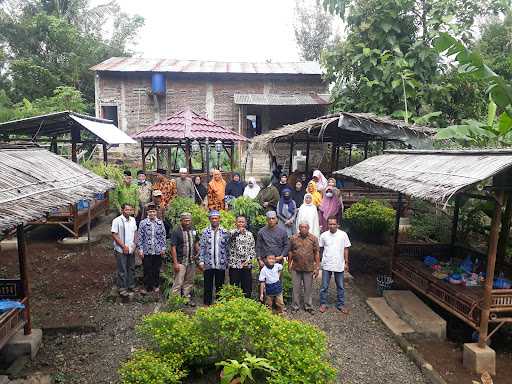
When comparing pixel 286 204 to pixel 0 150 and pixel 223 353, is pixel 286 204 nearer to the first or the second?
pixel 223 353

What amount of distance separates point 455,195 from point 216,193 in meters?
5.29

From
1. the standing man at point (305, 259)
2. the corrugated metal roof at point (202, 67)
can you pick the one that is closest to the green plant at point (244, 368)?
the standing man at point (305, 259)

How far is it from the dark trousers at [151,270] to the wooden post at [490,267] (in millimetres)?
5438

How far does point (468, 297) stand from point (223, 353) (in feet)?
12.6

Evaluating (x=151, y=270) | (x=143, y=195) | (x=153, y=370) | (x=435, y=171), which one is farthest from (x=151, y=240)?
(x=435, y=171)

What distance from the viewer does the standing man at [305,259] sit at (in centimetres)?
688

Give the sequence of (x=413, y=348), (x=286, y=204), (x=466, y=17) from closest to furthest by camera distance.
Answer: (x=413, y=348), (x=286, y=204), (x=466, y=17)

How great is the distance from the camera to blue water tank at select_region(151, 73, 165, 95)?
20469 millimetres

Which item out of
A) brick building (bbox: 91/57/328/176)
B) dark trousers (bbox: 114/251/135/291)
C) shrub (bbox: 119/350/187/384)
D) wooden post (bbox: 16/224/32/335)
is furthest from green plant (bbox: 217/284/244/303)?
brick building (bbox: 91/57/328/176)

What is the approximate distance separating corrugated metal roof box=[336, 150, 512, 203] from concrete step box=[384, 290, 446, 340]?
2.20m

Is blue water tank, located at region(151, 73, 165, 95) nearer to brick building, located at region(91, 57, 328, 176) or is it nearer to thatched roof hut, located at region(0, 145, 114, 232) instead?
brick building, located at region(91, 57, 328, 176)

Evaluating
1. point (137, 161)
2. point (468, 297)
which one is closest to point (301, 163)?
point (137, 161)

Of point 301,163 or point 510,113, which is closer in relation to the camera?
point 510,113

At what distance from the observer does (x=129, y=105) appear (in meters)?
21.2
